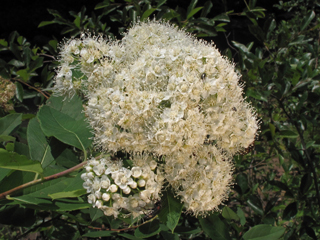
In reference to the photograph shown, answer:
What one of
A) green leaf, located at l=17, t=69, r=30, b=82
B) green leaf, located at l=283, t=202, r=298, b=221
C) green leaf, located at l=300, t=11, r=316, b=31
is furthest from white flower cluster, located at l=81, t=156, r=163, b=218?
green leaf, located at l=300, t=11, r=316, b=31

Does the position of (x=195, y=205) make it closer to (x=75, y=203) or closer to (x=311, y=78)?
(x=75, y=203)

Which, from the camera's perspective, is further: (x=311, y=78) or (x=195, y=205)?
(x=311, y=78)

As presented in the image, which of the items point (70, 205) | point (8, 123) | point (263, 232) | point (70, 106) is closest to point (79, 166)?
point (70, 205)

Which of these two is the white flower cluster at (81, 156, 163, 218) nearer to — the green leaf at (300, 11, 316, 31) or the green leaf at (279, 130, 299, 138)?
the green leaf at (279, 130, 299, 138)

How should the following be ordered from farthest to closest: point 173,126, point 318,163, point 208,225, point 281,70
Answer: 1. point 318,163
2. point 281,70
3. point 208,225
4. point 173,126

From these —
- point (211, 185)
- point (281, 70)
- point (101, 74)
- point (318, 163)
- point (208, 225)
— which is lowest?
point (208, 225)

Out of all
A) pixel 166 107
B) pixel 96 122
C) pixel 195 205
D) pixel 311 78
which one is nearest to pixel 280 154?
pixel 311 78

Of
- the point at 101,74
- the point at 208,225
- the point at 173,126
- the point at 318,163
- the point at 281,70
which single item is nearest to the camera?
the point at 173,126
